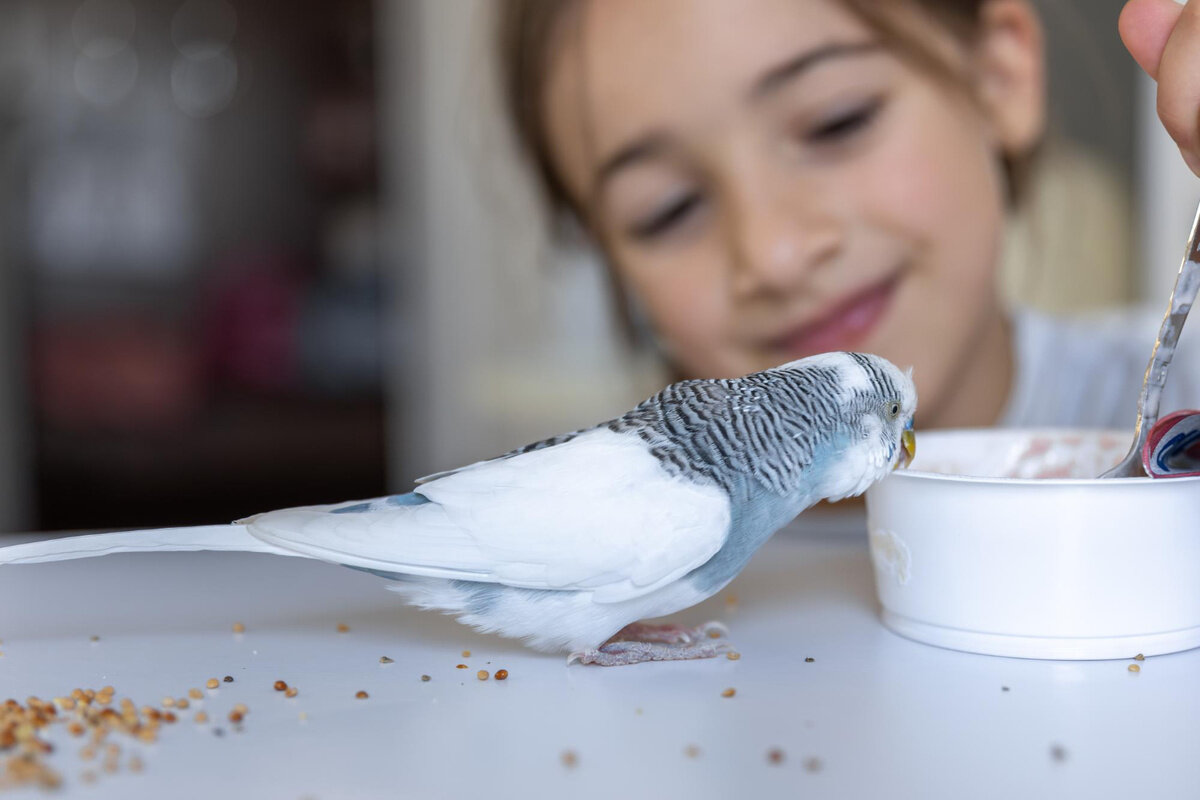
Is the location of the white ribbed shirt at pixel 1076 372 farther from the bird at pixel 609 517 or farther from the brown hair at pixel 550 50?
the bird at pixel 609 517

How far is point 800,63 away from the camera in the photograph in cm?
176

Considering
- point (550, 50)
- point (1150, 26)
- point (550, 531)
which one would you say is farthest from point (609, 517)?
point (550, 50)

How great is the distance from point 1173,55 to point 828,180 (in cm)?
93

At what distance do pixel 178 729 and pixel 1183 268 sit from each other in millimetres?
814

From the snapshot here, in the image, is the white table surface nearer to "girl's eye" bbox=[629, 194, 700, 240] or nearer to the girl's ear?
"girl's eye" bbox=[629, 194, 700, 240]

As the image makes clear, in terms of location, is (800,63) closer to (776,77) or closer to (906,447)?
(776,77)

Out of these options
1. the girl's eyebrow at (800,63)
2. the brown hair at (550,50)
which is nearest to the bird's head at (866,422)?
the girl's eyebrow at (800,63)

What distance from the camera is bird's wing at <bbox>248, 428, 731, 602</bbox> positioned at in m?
0.75

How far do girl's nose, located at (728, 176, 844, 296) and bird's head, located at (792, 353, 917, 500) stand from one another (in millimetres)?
926

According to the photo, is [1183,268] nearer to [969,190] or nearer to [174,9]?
[969,190]

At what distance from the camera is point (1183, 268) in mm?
820

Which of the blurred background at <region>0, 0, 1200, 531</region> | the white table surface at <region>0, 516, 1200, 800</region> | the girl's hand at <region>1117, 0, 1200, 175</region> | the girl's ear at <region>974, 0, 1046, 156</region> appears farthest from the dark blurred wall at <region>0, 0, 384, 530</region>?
the girl's hand at <region>1117, 0, 1200, 175</region>

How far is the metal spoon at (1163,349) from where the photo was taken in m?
0.82

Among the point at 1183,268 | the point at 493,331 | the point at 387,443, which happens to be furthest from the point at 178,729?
the point at 387,443
